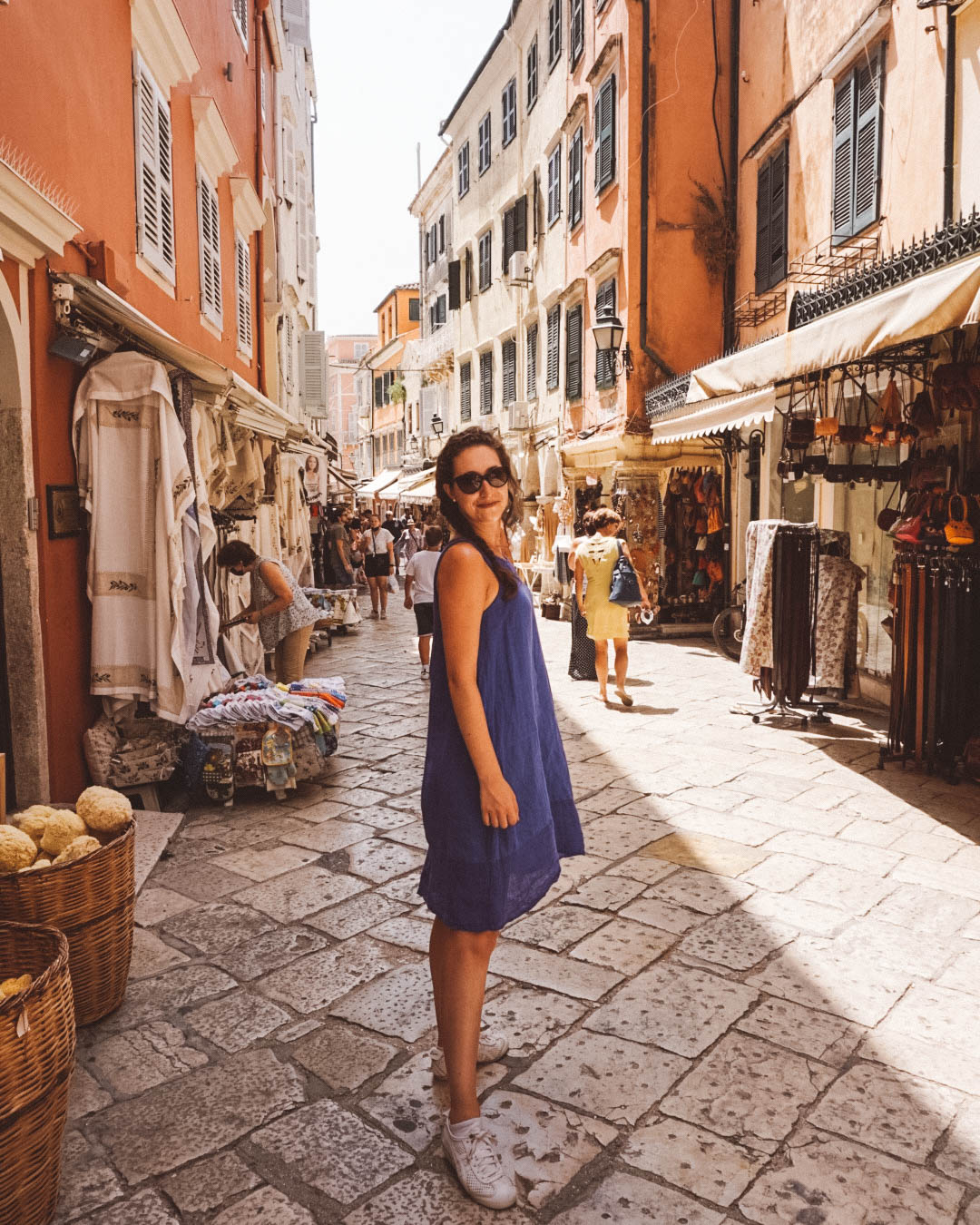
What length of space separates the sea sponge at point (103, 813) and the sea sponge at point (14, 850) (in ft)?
0.96

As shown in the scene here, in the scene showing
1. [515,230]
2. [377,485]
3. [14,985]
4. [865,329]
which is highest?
[515,230]

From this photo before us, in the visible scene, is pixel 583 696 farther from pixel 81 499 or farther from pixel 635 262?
pixel 635 262

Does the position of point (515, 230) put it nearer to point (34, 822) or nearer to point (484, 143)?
point (484, 143)

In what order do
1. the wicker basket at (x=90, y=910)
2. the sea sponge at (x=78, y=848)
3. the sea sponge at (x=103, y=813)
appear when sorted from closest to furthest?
the wicker basket at (x=90, y=910) < the sea sponge at (x=78, y=848) < the sea sponge at (x=103, y=813)

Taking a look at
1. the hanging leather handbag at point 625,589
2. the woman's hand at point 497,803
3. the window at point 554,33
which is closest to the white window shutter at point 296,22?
the window at point 554,33

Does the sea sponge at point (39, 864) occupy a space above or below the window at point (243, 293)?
below

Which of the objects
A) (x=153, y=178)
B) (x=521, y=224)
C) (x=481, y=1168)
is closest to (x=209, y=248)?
(x=153, y=178)

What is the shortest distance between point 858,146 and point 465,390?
59.0 ft

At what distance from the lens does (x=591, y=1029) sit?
3289 mm

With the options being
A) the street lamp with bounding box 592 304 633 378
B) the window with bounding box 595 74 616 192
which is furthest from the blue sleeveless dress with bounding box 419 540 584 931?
the window with bounding box 595 74 616 192

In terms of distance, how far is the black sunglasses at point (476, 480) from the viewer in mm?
2631

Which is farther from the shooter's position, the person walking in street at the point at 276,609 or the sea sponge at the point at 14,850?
the person walking in street at the point at 276,609

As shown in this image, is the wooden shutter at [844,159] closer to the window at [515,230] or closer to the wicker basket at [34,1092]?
the wicker basket at [34,1092]

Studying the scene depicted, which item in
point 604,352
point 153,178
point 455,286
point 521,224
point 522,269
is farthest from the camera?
point 455,286
